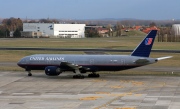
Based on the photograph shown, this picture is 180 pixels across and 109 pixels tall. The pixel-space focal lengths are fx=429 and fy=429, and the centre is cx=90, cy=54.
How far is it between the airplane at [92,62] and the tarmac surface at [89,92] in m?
1.49

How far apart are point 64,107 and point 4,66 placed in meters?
37.9

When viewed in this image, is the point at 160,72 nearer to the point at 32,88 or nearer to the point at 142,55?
the point at 142,55

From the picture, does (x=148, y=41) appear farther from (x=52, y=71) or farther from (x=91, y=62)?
(x=52, y=71)

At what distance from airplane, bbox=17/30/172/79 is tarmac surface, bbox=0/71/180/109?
1486 millimetres

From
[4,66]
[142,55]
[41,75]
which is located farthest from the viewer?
[4,66]

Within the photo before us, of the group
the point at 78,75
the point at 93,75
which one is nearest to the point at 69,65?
the point at 78,75

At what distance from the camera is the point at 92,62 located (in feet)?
188

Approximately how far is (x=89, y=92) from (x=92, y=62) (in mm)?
12631

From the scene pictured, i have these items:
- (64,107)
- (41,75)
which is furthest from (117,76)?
(64,107)

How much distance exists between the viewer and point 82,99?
133ft

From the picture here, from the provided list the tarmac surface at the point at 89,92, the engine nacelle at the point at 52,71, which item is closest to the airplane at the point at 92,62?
the engine nacelle at the point at 52,71

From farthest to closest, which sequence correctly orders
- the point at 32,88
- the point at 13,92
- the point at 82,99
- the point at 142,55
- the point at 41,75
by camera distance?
the point at 41,75 < the point at 142,55 < the point at 32,88 < the point at 13,92 < the point at 82,99

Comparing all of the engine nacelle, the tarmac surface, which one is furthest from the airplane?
the tarmac surface

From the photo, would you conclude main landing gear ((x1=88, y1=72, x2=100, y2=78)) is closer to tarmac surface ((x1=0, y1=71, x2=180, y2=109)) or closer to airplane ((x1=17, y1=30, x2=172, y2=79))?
airplane ((x1=17, y1=30, x2=172, y2=79))
